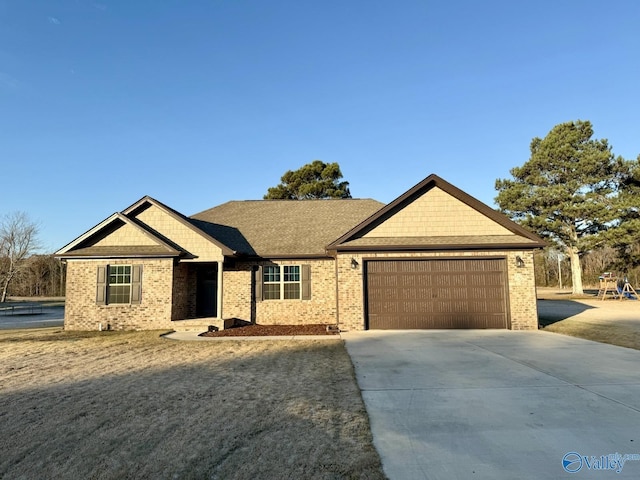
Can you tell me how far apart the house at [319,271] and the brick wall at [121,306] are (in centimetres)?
4

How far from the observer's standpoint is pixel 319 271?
15781 millimetres

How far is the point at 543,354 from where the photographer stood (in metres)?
9.11

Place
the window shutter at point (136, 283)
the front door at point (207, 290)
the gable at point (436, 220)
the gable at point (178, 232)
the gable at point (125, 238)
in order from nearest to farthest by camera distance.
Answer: the gable at point (436, 220), the window shutter at point (136, 283), the gable at point (178, 232), the gable at point (125, 238), the front door at point (207, 290)

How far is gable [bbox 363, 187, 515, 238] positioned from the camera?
1441cm

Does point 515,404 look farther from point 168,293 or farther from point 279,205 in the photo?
point 279,205

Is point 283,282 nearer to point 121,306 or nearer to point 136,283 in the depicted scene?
point 136,283

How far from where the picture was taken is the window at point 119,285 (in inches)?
588

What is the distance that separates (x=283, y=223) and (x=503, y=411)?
1428 centimetres

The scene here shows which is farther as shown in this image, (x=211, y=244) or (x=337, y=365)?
(x=211, y=244)

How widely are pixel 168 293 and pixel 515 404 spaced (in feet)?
42.1

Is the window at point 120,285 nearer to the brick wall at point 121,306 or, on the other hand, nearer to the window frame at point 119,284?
the window frame at point 119,284

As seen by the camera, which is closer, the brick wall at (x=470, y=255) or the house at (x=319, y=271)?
the brick wall at (x=470, y=255)

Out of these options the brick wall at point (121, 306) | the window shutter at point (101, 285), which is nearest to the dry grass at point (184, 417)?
the brick wall at point (121, 306)

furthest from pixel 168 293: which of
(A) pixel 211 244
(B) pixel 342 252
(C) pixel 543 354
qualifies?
(C) pixel 543 354
